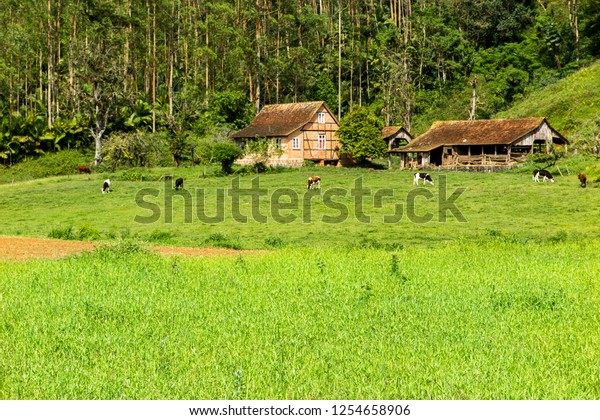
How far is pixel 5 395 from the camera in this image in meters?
9.40

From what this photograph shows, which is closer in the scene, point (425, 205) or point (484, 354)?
point (484, 354)

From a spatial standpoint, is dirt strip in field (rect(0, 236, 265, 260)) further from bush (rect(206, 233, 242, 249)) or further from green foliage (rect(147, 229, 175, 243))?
green foliage (rect(147, 229, 175, 243))

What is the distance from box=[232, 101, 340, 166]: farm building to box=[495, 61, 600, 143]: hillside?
1942 cm

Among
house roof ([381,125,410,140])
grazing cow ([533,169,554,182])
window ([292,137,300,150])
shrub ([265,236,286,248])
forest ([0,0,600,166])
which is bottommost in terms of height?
shrub ([265,236,286,248])

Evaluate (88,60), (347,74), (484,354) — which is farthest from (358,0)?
(484,354)

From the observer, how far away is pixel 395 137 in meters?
69.2

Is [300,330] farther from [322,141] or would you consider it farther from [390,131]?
[390,131]

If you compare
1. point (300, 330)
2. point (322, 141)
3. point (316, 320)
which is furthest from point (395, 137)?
point (300, 330)

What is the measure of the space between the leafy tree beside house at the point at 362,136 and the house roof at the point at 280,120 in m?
5.02

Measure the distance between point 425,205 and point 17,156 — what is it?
139ft

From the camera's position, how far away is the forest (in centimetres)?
6838

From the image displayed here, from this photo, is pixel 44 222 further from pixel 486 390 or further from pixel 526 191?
pixel 486 390

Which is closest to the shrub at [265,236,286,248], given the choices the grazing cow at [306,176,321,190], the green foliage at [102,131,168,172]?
the grazing cow at [306,176,321,190]

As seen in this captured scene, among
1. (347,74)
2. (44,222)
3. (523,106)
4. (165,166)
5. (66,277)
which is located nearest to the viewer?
(66,277)
